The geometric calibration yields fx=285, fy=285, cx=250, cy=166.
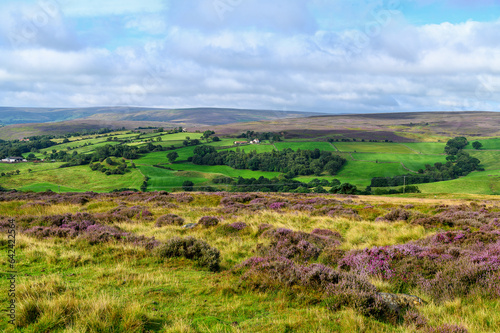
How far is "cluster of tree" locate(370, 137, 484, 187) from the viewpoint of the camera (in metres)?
90.1

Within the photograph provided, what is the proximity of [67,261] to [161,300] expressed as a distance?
4610 mm

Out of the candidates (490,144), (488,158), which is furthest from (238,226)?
(490,144)

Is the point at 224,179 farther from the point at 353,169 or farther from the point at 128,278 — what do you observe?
the point at 128,278

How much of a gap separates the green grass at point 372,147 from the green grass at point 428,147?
447cm

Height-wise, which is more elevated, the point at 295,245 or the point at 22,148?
the point at 295,245

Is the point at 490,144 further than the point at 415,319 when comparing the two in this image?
Yes

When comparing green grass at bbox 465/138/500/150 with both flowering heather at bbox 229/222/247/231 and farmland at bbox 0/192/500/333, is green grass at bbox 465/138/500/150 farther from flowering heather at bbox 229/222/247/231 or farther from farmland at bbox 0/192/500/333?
flowering heather at bbox 229/222/247/231

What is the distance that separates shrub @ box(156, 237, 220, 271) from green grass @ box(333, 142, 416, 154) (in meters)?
132

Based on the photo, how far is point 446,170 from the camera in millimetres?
102312

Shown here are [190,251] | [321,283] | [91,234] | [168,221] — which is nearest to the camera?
[321,283]

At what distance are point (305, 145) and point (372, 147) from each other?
32.3 meters

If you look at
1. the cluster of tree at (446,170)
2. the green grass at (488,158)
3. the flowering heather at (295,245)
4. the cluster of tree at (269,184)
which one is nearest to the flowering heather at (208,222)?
the flowering heather at (295,245)

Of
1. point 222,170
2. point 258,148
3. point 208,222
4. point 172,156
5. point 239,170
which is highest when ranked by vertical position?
point 208,222

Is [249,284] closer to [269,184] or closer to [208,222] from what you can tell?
[208,222]
